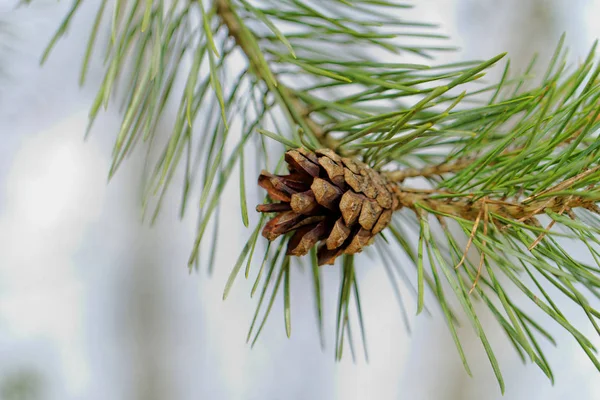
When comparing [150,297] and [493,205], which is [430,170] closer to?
[493,205]

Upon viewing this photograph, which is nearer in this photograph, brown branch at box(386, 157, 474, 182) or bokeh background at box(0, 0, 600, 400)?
brown branch at box(386, 157, 474, 182)

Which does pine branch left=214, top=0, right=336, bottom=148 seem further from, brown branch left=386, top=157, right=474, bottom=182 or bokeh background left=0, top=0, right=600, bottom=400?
bokeh background left=0, top=0, right=600, bottom=400

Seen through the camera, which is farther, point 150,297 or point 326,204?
point 150,297

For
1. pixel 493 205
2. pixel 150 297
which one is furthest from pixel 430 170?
pixel 150 297

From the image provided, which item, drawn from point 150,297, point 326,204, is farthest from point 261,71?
point 150,297

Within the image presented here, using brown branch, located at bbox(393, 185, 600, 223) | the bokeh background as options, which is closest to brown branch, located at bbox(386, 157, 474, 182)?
brown branch, located at bbox(393, 185, 600, 223)

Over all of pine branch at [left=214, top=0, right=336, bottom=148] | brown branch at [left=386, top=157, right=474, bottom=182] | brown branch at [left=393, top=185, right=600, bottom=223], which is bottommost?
brown branch at [left=393, top=185, right=600, bottom=223]
